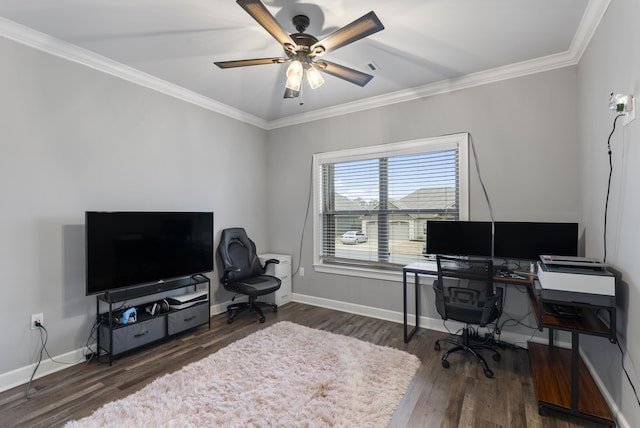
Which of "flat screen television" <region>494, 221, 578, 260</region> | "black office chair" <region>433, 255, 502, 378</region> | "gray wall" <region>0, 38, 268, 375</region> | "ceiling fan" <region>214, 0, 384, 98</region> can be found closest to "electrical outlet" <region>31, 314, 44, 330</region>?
"gray wall" <region>0, 38, 268, 375</region>

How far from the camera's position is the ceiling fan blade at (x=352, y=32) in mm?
1724

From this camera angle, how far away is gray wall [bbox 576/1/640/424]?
163 cm

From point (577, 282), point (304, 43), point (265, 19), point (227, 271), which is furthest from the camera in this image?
point (227, 271)

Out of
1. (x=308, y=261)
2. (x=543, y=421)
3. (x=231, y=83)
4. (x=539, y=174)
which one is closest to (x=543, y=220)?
(x=539, y=174)

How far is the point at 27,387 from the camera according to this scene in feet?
7.53

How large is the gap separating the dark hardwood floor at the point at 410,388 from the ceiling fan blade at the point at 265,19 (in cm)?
258

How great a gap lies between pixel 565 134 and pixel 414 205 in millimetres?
1535

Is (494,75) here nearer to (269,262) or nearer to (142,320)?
(269,262)

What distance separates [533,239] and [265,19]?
2758 millimetres

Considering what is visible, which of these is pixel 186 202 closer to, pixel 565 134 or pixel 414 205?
pixel 414 205

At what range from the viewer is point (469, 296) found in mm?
2547

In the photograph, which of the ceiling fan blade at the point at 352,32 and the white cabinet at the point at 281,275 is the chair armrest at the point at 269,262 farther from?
the ceiling fan blade at the point at 352,32

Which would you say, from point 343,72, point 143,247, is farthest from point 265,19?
point 143,247

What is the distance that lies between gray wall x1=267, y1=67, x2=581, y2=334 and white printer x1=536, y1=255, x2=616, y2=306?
103 cm
